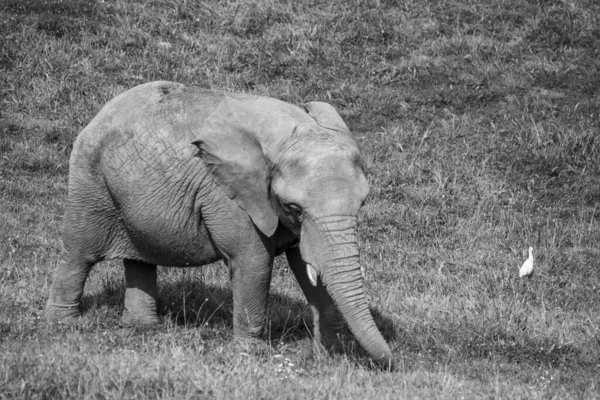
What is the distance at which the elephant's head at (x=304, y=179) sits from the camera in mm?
7277

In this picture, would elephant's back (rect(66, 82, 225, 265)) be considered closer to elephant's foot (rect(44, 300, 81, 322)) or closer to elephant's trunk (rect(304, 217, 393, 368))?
elephant's foot (rect(44, 300, 81, 322))

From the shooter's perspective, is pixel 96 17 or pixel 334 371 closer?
pixel 334 371

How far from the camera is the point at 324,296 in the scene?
851cm

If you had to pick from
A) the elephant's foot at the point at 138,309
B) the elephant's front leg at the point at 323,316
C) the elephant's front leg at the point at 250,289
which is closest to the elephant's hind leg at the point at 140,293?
the elephant's foot at the point at 138,309

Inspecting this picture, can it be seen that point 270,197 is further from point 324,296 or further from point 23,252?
point 23,252

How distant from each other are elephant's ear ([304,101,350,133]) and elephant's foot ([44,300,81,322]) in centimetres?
269

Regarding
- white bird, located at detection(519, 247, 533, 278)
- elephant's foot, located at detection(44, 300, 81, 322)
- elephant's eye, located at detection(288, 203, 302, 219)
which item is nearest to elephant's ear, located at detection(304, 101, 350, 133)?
elephant's eye, located at detection(288, 203, 302, 219)

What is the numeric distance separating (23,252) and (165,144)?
322 cm

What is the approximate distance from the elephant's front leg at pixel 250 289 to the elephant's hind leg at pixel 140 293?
1.15 metres

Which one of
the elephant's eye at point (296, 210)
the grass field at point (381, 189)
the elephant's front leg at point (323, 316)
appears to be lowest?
the grass field at point (381, 189)

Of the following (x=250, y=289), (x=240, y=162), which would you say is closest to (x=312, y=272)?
(x=250, y=289)

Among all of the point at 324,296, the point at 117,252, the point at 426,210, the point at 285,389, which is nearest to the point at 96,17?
the point at 426,210

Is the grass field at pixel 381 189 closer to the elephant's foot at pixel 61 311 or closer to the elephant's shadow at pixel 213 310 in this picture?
the elephant's shadow at pixel 213 310

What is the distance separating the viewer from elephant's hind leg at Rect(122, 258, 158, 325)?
365 inches
